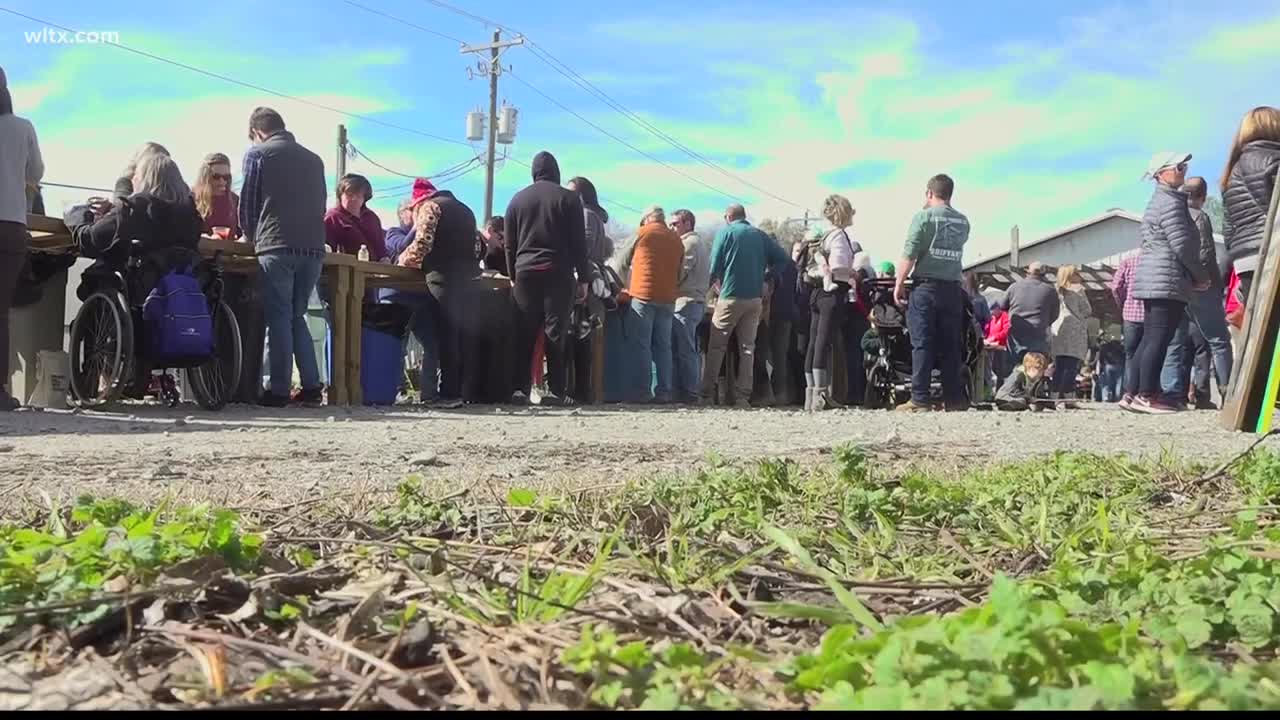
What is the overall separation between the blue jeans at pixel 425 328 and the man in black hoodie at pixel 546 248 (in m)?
0.73

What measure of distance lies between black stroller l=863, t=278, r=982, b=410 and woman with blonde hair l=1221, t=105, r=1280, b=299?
4.64 m

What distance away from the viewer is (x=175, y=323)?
8.77 metres

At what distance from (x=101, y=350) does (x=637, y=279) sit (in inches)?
207

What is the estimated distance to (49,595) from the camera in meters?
2.03

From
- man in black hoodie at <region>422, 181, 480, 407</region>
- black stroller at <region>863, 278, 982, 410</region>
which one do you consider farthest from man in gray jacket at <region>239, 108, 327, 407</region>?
black stroller at <region>863, 278, 982, 410</region>

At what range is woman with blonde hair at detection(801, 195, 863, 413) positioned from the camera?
12547 mm

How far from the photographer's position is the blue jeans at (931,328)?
1116 cm

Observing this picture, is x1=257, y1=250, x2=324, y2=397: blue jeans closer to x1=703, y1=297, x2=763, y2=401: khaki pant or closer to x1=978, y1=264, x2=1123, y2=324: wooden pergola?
x1=703, y1=297, x2=763, y2=401: khaki pant

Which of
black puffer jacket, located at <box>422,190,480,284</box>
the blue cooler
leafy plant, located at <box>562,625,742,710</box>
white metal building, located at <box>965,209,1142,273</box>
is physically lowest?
leafy plant, located at <box>562,625,742,710</box>

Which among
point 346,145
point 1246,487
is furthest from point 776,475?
point 346,145

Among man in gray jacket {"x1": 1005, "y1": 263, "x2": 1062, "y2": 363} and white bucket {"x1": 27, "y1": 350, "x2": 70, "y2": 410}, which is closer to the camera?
white bucket {"x1": 27, "y1": 350, "x2": 70, "y2": 410}

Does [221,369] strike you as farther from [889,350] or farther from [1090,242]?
[1090,242]

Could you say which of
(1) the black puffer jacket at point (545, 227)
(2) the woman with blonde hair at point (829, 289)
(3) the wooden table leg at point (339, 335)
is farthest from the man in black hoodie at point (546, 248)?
(2) the woman with blonde hair at point (829, 289)

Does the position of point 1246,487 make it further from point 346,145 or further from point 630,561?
point 346,145
